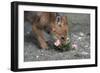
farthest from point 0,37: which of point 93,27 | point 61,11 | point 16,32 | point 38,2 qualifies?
point 93,27

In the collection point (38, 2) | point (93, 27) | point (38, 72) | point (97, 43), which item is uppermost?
point (38, 2)

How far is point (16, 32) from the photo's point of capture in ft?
5.73

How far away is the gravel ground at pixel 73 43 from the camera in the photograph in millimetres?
1809

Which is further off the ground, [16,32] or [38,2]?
[38,2]

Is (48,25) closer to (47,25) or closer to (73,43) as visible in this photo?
(47,25)

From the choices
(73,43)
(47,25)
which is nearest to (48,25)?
(47,25)

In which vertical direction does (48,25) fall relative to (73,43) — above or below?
above

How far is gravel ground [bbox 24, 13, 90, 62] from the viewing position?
1.81 metres

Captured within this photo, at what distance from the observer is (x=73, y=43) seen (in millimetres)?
1963

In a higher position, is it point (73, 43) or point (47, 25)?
point (47, 25)

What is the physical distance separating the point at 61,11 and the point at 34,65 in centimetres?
45

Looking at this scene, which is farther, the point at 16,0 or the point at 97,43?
the point at 97,43

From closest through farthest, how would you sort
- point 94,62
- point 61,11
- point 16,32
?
point 16,32
point 61,11
point 94,62

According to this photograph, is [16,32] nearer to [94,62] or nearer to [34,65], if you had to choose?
[34,65]
